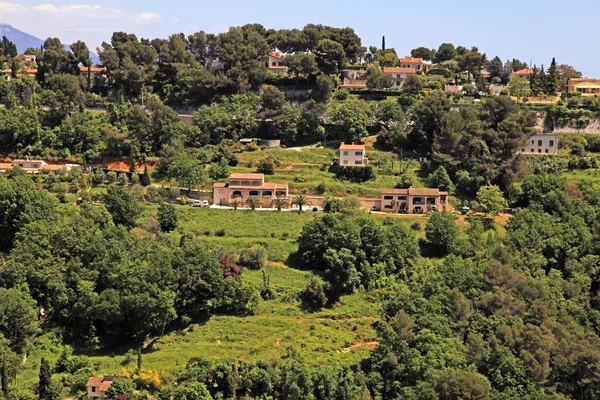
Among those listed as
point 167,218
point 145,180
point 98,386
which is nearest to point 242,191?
point 167,218

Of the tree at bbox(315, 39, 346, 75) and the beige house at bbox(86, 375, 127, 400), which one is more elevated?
the tree at bbox(315, 39, 346, 75)

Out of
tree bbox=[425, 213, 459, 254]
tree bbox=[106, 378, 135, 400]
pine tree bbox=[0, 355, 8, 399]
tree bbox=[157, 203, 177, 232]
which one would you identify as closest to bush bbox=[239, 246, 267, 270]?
tree bbox=[157, 203, 177, 232]

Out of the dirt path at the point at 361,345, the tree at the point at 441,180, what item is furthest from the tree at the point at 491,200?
the dirt path at the point at 361,345

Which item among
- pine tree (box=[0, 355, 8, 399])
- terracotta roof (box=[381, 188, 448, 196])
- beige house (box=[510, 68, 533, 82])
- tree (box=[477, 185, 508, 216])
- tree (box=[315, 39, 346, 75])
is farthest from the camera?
beige house (box=[510, 68, 533, 82])

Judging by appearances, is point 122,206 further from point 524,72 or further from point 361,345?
point 524,72

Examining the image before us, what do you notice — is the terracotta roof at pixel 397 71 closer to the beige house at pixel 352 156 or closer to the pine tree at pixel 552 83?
the pine tree at pixel 552 83

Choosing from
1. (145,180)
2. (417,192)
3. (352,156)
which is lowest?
(417,192)

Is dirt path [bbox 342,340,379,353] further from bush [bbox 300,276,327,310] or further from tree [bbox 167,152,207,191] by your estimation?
tree [bbox 167,152,207,191]
